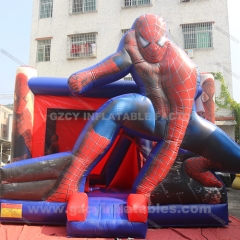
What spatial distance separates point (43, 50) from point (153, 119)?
405 inches

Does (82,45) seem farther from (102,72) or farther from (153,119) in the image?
(153,119)

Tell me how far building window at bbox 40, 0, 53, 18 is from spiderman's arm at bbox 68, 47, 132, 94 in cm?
1037

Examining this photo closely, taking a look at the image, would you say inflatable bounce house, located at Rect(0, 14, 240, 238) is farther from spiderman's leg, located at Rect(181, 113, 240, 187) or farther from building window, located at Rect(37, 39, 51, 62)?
building window, located at Rect(37, 39, 51, 62)

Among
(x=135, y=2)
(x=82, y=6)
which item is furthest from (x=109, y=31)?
(x=82, y=6)

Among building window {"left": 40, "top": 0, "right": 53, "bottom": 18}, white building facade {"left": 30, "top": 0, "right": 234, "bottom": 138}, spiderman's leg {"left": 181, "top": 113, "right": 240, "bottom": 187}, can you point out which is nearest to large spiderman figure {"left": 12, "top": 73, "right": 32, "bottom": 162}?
spiderman's leg {"left": 181, "top": 113, "right": 240, "bottom": 187}

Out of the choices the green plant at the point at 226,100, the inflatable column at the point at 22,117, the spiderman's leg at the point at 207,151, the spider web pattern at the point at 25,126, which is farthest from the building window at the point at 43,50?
the spiderman's leg at the point at 207,151

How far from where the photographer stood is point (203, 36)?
1035 cm

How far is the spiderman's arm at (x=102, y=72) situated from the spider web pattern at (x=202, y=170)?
1.20 meters

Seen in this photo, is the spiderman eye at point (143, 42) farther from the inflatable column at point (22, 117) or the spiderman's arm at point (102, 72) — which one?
the inflatable column at point (22, 117)

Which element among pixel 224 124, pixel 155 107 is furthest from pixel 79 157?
pixel 224 124

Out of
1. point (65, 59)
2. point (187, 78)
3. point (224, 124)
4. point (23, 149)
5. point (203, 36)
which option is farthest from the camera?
point (65, 59)

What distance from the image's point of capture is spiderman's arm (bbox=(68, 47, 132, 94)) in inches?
114

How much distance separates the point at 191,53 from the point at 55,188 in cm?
870

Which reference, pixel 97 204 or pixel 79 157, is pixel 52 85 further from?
pixel 97 204
